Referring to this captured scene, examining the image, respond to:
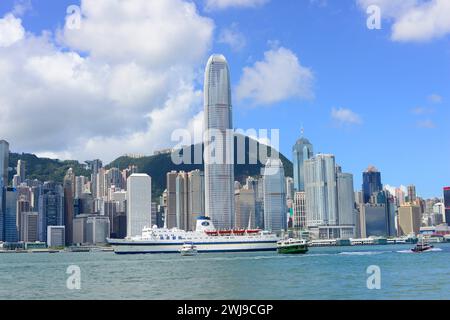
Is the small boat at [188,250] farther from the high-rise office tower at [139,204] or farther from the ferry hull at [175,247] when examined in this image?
the high-rise office tower at [139,204]

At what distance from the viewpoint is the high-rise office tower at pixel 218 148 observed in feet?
437

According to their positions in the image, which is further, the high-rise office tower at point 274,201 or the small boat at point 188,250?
the high-rise office tower at point 274,201

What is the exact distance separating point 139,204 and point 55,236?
2645cm

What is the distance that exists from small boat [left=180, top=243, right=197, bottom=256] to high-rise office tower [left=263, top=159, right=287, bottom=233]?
5790 centimetres

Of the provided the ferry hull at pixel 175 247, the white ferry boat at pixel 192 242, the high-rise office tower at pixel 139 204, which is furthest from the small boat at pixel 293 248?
the high-rise office tower at pixel 139 204

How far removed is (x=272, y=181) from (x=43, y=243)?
58264mm

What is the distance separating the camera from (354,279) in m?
26.5

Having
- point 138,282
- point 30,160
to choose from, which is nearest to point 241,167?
point 30,160

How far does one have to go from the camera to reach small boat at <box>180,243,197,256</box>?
228 feet

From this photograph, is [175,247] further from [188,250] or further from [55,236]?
[55,236]

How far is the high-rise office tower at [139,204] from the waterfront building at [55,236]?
22091 millimetres

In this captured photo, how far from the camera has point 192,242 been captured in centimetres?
7600
